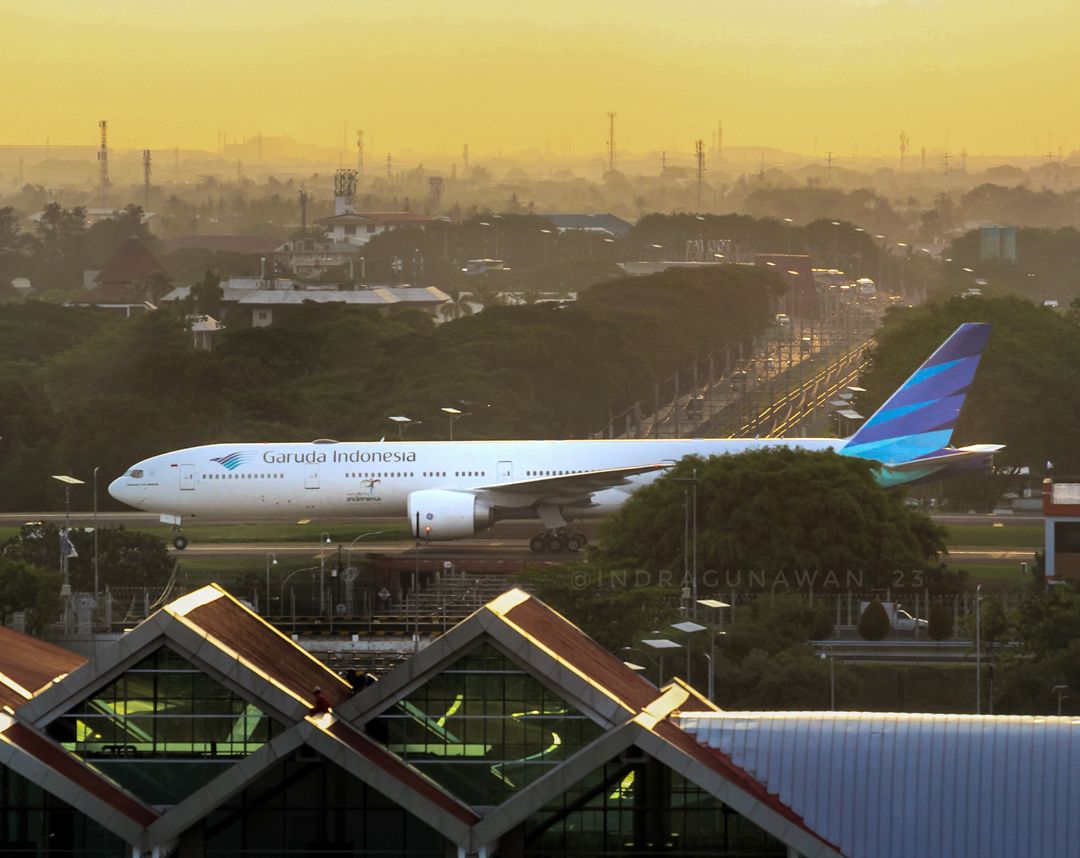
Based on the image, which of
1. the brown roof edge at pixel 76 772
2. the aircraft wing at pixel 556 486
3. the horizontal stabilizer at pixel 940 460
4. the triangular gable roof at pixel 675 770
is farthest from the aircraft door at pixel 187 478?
the triangular gable roof at pixel 675 770

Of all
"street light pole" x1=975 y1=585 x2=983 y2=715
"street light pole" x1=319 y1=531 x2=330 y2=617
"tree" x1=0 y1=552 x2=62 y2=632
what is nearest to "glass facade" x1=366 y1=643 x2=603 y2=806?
"street light pole" x1=975 y1=585 x2=983 y2=715

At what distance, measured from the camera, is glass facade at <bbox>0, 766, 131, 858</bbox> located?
33.6 metres

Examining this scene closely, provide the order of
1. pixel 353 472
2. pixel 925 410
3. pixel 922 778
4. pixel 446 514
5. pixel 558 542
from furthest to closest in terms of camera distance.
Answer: pixel 925 410 < pixel 353 472 < pixel 558 542 < pixel 446 514 < pixel 922 778

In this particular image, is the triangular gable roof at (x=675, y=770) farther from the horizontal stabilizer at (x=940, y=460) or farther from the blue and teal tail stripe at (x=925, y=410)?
the horizontal stabilizer at (x=940, y=460)

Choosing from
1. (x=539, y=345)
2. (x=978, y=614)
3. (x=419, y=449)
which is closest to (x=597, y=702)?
(x=978, y=614)

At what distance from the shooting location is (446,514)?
9362 centimetres

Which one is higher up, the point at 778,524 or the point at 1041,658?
the point at 778,524

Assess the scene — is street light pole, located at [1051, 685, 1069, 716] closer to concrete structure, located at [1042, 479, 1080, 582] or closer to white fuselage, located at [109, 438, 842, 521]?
concrete structure, located at [1042, 479, 1080, 582]

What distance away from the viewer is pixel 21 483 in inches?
4961

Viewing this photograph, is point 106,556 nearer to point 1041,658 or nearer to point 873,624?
point 873,624

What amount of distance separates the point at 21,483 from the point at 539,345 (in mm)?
49367

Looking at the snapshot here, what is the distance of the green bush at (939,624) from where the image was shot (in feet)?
255

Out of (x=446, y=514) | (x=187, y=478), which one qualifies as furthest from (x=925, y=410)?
(x=187, y=478)

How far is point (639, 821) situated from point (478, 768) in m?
2.21
